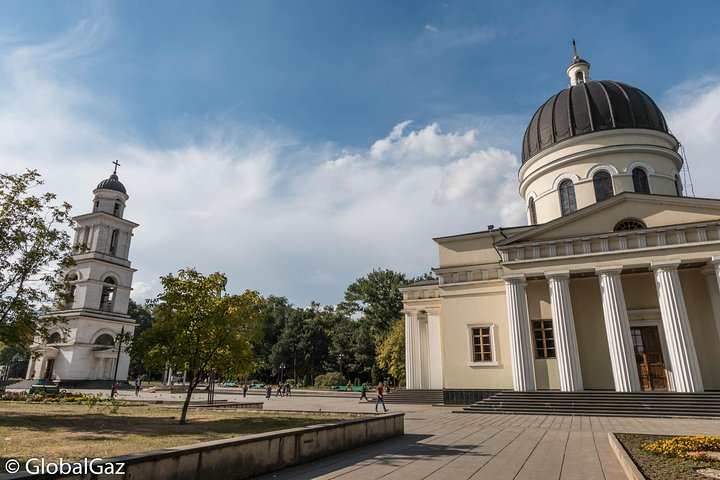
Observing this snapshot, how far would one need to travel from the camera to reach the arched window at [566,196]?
1024 inches

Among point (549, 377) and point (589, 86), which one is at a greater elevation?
point (589, 86)

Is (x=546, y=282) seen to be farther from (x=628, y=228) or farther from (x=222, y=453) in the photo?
(x=222, y=453)

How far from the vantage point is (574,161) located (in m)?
26.0

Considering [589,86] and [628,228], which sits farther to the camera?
[589,86]

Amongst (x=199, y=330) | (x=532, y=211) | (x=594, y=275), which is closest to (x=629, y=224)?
(x=594, y=275)

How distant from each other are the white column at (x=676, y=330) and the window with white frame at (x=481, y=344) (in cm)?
772

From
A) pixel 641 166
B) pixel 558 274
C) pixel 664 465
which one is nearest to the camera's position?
pixel 664 465

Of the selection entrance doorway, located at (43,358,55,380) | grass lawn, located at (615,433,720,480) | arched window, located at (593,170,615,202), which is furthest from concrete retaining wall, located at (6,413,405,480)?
entrance doorway, located at (43,358,55,380)

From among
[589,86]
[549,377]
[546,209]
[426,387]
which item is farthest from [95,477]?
[589,86]

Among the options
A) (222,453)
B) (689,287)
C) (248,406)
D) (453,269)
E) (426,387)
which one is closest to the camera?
(222,453)

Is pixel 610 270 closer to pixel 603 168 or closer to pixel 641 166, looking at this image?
pixel 603 168

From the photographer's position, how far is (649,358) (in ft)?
66.3

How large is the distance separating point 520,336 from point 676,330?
6.16m

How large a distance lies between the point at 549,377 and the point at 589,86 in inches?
734
